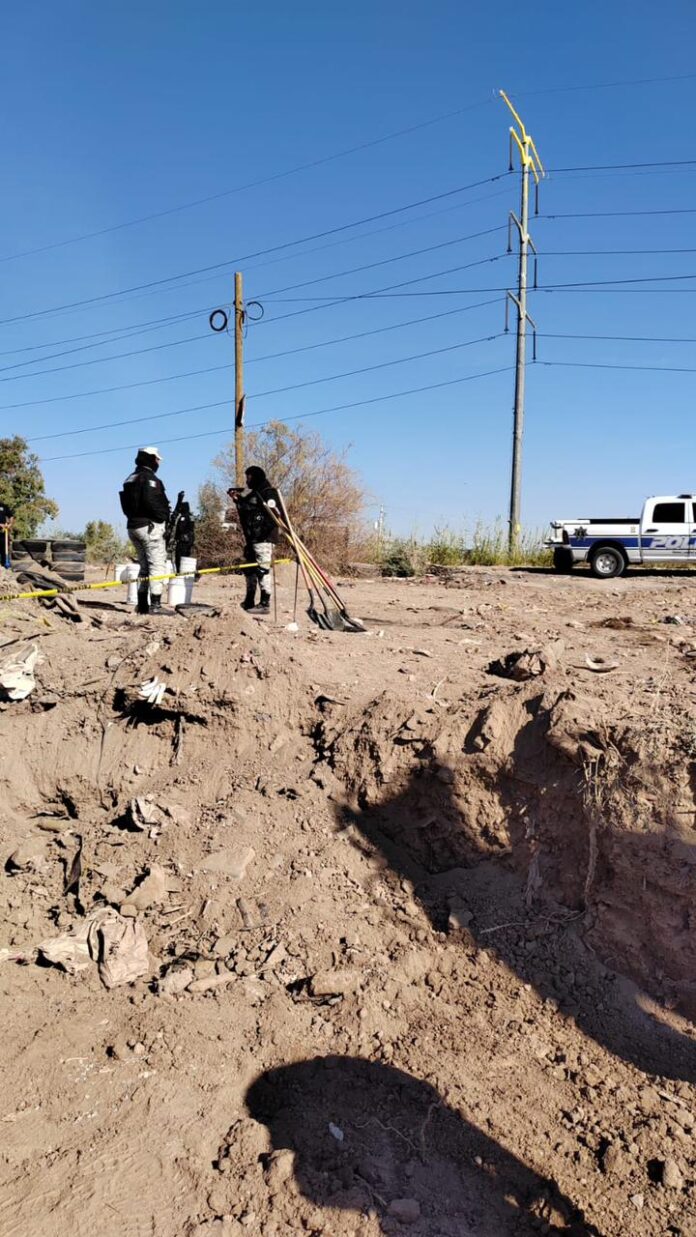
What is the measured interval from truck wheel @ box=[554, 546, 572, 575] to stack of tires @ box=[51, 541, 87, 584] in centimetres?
1036

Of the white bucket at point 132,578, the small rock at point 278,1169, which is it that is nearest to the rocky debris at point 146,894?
the small rock at point 278,1169

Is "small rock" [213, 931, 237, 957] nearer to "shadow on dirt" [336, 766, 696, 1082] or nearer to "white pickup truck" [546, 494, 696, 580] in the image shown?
"shadow on dirt" [336, 766, 696, 1082]

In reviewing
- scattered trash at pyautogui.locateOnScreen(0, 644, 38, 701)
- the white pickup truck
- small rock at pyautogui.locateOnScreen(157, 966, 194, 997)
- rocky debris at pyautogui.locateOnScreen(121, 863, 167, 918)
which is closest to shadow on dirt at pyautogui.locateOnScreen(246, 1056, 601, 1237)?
small rock at pyautogui.locateOnScreen(157, 966, 194, 997)

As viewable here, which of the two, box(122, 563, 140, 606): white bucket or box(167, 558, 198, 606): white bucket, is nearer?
box(167, 558, 198, 606): white bucket

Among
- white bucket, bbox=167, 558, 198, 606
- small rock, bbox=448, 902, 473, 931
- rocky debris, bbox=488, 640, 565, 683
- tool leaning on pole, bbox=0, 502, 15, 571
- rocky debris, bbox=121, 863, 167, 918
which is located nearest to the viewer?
small rock, bbox=448, 902, 473, 931

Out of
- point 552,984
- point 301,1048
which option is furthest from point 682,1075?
point 301,1048

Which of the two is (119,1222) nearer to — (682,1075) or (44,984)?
(44,984)

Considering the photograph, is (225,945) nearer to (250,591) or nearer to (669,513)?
(250,591)

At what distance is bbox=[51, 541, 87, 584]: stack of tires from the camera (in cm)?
1413

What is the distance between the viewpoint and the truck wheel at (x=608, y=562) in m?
18.3

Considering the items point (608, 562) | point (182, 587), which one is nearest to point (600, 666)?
point (182, 587)

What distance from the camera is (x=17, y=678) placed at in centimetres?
585

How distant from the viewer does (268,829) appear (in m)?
4.66

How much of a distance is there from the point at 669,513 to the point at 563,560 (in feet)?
8.02
